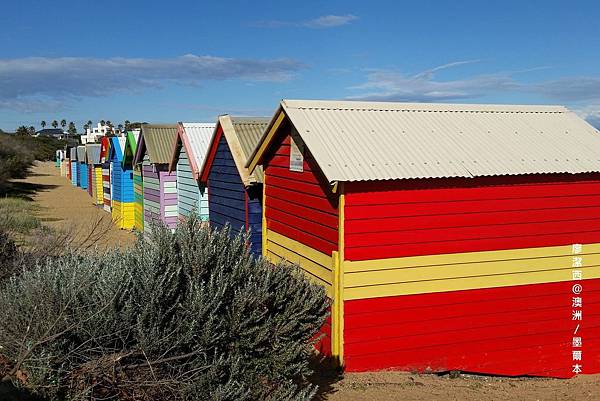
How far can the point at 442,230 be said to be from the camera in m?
7.77

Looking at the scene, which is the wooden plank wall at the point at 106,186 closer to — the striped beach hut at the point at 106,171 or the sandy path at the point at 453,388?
the striped beach hut at the point at 106,171

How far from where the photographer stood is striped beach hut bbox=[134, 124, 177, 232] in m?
17.6

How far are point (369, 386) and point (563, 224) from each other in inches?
140

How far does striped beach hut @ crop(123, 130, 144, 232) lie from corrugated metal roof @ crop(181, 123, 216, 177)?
5.81 metres

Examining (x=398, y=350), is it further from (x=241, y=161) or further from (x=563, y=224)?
(x=241, y=161)

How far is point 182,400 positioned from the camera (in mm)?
5199

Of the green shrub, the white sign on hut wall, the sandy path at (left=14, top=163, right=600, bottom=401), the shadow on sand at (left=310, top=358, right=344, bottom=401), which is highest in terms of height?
the white sign on hut wall

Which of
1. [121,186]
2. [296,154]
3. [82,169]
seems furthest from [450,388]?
[82,169]

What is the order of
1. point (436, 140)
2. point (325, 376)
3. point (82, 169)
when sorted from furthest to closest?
point (82, 169) < point (436, 140) < point (325, 376)

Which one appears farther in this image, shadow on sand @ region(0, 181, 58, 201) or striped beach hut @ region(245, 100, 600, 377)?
shadow on sand @ region(0, 181, 58, 201)

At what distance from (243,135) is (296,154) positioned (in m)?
3.66

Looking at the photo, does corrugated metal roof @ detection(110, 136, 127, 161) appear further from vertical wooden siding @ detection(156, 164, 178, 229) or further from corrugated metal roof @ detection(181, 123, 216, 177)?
corrugated metal roof @ detection(181, 123, 216, 177)

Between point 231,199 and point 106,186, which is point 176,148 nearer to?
point 231,199

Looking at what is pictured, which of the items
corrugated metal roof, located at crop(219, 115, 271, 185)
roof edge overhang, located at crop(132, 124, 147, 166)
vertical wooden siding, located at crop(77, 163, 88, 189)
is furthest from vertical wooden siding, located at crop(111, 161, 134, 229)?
vertical wooden siding, located at crop(77, 163, 88, 189)
